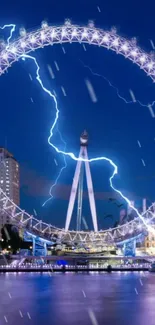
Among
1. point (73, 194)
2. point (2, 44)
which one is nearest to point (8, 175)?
point (73, 194)

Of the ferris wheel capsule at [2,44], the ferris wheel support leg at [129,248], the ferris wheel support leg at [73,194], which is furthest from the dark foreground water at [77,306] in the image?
the ferris wheel support leg at [129,248]

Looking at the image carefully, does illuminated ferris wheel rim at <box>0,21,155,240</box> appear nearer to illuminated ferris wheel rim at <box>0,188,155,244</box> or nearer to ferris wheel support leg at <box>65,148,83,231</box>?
illuminated ferris wheel rim at <box>0,188,155,244</box>

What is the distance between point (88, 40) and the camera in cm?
4438

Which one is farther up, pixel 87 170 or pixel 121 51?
pixel 121 51

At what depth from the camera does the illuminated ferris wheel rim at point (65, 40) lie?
43.9 meters

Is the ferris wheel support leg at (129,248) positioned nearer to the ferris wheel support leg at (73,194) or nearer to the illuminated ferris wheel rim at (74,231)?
the illuminated ferris wheel rim at (74,231)

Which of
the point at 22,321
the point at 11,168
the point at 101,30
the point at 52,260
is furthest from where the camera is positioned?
the point at 11,168

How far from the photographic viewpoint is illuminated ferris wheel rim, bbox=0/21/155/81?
43875mm

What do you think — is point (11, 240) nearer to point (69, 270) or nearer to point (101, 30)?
point (69, 270)

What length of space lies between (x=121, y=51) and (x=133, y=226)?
65.4 feet

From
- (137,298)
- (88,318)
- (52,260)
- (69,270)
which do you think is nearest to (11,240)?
(52,260)

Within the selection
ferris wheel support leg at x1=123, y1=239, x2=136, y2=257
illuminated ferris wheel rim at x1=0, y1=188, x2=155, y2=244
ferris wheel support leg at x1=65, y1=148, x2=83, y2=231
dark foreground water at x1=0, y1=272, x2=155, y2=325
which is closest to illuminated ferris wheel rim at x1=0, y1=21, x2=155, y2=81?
illuminated ferris wheel rim at x1=0, y1=188, x2=155, y2=244

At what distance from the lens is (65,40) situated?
1742 inches

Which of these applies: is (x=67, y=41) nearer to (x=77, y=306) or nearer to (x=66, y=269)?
(x=66, y=269)
